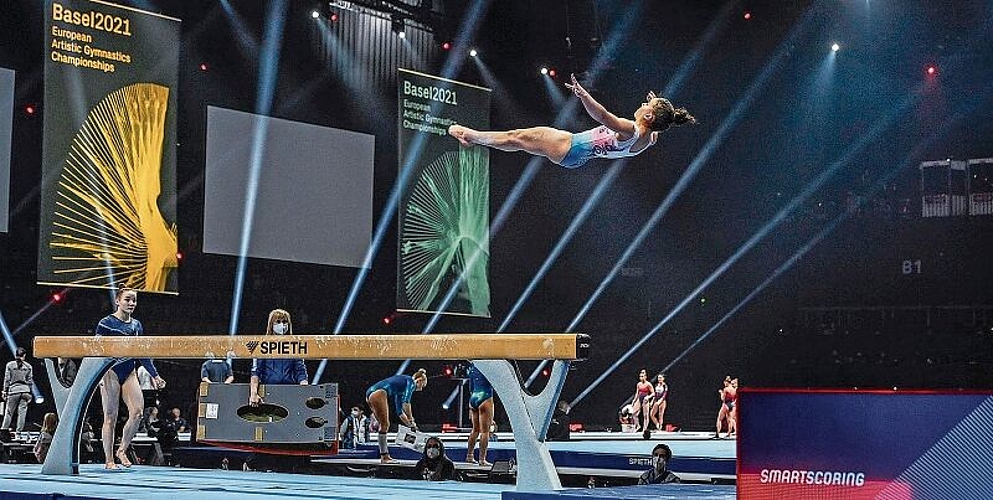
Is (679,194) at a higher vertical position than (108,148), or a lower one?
higher

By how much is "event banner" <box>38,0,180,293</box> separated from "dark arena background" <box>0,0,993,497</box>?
2362 mm

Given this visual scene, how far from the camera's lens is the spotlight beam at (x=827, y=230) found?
2202cm

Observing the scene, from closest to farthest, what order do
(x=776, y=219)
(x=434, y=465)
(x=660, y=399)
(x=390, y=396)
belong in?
(x=434, y=465) < (x=390, y=396) < (x=660, y=399) < (x=776, y=219)

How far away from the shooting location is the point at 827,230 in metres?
22.6

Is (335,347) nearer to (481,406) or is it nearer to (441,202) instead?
(481,406)

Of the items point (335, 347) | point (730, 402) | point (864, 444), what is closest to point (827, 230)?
point (730, 402)

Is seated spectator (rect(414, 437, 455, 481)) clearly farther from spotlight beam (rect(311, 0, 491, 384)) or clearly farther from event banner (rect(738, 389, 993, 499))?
spotlight beam (rect(311, 0, 491, 384))

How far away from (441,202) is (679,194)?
5.65 m

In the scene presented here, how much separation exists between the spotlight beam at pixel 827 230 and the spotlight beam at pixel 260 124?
8412 mm

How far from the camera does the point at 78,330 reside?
57.1 feet

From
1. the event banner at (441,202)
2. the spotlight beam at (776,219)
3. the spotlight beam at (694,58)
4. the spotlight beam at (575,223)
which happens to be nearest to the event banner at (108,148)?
the event banner at (441,202)

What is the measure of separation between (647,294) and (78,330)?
34.4 ft

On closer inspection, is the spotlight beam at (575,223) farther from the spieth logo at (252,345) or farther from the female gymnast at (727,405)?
the spieth logo at (252,345)

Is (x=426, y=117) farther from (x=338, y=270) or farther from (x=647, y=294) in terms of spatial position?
(x=647, y=294)
